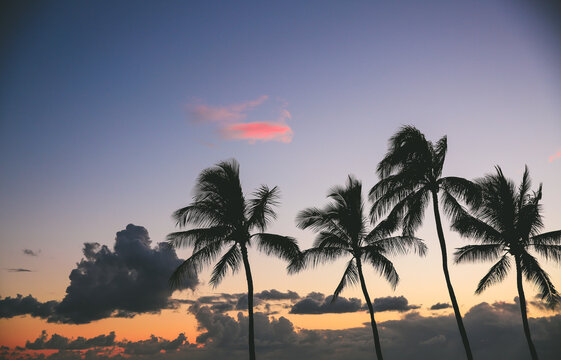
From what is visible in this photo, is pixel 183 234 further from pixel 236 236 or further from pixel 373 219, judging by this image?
pixel 373 219

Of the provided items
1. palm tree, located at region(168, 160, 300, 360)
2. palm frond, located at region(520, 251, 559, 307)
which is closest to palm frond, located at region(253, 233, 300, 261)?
palm tree, located at region(168, 160, 300, 360)

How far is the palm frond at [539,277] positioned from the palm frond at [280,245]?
13324 millimetres

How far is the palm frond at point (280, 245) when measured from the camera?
2216 cm

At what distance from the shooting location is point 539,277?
2325 cm

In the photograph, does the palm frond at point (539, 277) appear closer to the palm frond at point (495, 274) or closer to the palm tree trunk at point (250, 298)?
the palm frond at point (495, 274)

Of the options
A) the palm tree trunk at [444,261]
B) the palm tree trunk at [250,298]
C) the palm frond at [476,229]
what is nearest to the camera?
the palm tree trunk at [444,261]

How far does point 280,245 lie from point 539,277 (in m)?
15.0

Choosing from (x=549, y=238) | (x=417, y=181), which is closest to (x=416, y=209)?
(x=417, y=181)

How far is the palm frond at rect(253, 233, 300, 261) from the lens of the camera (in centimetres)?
2216

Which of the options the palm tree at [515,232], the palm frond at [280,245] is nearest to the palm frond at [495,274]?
the palm tree at [515,232]

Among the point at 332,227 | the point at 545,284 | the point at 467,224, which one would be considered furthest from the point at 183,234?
the point at 545,284

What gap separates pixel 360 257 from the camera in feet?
82.0

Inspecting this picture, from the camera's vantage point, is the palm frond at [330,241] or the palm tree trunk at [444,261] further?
the palm frond at [330,241]

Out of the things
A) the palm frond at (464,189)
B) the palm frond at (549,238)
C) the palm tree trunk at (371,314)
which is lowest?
the palm tree trunk at (371,314)
